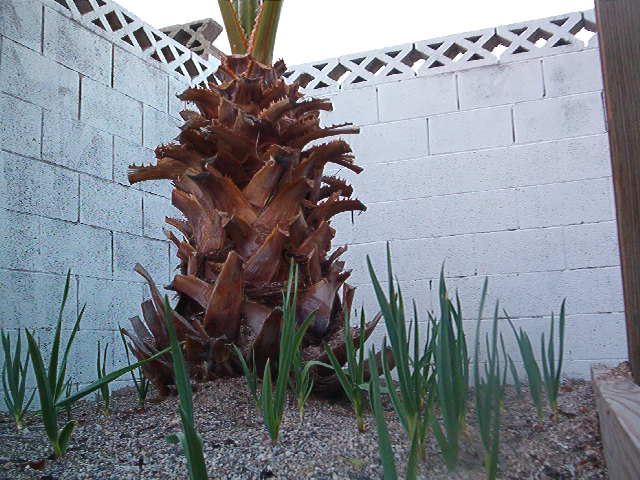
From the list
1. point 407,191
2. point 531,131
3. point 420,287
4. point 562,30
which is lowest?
point 420,287

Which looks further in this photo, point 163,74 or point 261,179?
point 163,74

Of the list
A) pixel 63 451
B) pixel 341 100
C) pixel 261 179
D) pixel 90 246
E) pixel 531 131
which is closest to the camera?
pixel 63 451

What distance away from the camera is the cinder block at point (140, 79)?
8.05 ft

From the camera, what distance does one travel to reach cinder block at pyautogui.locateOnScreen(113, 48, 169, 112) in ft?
8.05

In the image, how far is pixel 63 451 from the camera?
3.15ft

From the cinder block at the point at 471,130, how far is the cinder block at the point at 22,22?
1.60 m

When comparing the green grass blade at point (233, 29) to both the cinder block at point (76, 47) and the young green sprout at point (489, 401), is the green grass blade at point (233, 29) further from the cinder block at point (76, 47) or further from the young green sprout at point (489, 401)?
the young green sprout at point (489, 401)

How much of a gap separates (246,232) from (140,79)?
4.96ft

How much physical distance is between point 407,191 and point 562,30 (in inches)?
36.5

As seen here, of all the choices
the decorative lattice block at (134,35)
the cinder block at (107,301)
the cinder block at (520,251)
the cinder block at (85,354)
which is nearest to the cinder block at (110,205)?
the cinder block at (107,301)

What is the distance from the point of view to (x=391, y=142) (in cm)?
284

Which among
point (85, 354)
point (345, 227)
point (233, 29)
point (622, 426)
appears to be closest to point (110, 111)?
point (85, 354)

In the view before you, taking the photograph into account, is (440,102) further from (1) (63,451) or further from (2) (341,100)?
(1) (63,451)

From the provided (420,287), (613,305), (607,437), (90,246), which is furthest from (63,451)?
(613,305)
